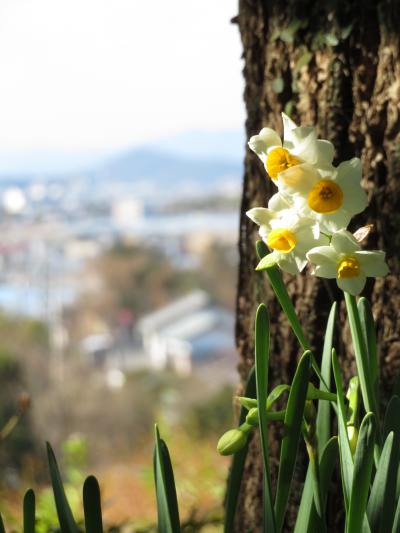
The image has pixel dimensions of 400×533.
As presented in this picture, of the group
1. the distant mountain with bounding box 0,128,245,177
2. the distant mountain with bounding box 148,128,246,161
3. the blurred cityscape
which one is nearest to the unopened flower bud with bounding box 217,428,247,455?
the blurred cityscape

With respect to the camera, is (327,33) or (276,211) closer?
(276,211)

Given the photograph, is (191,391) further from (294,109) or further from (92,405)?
(294,109)

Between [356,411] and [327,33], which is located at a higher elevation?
[327,33]

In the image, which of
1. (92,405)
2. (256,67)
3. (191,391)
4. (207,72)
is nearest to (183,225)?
(191,391)

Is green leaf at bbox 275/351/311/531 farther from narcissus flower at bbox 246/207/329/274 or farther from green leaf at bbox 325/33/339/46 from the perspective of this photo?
green leaf at bbox 325/33/339/46

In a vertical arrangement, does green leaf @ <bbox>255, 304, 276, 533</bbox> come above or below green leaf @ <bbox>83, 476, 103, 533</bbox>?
above

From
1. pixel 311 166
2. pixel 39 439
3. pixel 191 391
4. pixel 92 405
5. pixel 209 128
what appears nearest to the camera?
pixel 311 166

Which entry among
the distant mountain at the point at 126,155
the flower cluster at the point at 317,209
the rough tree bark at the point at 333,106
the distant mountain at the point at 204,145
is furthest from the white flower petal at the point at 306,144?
the distant mountain at the point at 204,145
